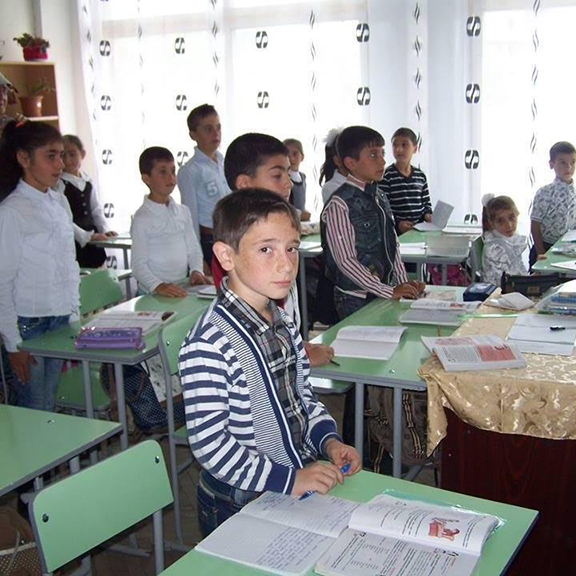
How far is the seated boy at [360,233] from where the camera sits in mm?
3059

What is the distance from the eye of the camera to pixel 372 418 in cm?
285

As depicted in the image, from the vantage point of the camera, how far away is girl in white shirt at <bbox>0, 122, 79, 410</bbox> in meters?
2.86

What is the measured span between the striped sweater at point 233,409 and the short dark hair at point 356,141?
5.68 feet

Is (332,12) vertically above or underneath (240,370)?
above

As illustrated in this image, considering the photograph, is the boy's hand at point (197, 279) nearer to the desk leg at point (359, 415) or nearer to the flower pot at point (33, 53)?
the desk leg at point (359, 415)

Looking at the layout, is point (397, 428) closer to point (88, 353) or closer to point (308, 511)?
point (308, 511)

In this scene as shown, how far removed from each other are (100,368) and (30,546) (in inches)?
48.1

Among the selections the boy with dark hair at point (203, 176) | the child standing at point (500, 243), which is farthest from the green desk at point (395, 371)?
the boy with dark hair at point (203, 176)

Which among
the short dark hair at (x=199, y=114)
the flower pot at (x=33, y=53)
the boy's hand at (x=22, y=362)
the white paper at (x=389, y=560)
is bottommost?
the boy's hand at (x=22, y=362)

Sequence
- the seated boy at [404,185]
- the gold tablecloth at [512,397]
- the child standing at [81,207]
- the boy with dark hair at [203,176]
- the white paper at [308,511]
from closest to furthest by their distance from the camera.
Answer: the white paper at [308,511]
the gold tablecloth at [512,397]
the boy with dark hair at [203,176]
the seated boy at [404,185]
the child standing at [81,207]

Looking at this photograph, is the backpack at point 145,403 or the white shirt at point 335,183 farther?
the white shirt at point 335,183

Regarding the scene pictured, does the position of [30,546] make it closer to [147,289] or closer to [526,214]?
[147,289]

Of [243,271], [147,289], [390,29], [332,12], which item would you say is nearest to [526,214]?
[390,29]

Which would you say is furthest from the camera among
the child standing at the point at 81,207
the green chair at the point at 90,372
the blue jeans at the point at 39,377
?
the child standing at the point at 81,207
